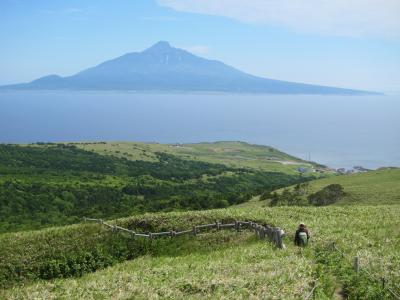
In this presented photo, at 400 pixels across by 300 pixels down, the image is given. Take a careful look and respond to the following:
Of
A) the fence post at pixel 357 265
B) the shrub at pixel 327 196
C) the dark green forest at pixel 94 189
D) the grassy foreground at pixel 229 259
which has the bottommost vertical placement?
the dark green forest at pixel 94 189

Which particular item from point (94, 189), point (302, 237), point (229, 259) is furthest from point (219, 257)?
point (94, 189)

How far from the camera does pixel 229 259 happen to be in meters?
23.6

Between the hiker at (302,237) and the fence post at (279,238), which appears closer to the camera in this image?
the hiker at (302,237)

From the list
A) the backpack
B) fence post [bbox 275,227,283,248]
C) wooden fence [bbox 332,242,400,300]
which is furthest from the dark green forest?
wooden fence [bbox 332,242,400,300]

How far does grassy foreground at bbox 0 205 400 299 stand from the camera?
16.8 meters

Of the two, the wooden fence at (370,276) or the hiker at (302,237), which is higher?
the wooden fence at (370,276)

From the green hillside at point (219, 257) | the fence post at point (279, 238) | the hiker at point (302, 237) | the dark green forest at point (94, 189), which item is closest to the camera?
the green hillside at point (219, 257)

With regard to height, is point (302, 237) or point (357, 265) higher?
point (357, 265)

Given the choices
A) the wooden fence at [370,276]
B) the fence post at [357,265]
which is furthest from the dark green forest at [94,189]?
the fence post at [357,265]

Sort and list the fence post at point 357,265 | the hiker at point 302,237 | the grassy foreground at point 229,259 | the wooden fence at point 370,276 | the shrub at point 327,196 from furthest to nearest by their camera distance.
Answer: the shrub at point 327,196, the hiker at point 302,237, the fence post at point 357,265, the grassy foreground at point 229,259, the wooden fence at point 370,276

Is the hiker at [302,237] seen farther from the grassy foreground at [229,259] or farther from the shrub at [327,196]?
the shrub at [327,196]

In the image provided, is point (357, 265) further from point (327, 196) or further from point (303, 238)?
point (327, 196)

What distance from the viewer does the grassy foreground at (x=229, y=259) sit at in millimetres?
16844

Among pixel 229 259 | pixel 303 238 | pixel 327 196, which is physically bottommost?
pixel 327 196
